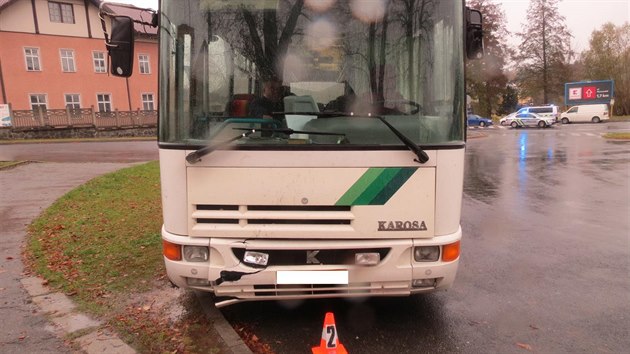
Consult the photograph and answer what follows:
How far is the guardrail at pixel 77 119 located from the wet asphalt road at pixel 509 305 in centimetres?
2654

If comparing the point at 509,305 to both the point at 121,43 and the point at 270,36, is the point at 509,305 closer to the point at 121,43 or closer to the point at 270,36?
the point at 270,36

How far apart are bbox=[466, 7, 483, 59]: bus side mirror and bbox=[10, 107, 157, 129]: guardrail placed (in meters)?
27.8

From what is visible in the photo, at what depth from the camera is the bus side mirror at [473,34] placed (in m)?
3.78

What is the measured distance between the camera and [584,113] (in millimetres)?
47375

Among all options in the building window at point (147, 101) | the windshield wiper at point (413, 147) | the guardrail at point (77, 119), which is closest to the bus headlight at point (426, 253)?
the windshield wiper at point (413, 147)

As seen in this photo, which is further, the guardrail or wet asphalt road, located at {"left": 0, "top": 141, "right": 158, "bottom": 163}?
the guardrail

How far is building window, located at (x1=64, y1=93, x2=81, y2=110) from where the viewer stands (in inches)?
1423

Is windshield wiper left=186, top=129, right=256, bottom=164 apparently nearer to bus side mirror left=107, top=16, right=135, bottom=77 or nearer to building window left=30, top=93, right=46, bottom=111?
bus side mirror left=107, top=16, right=135, bottom=77

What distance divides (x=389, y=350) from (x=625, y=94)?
61448 millimetres

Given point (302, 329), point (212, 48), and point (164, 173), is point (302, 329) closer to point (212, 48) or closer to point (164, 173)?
point (164, 173)

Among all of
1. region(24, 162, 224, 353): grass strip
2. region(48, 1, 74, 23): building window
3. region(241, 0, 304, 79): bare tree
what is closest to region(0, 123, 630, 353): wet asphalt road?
region(24, 162, 224, 353): grass strip

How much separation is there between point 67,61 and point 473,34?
39.4 metres

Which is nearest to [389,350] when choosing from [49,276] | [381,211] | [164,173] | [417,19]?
[381,211]

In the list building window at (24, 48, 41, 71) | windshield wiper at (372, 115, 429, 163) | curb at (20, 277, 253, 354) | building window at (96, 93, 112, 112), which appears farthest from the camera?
building window at (96, 93, 112, 112)
